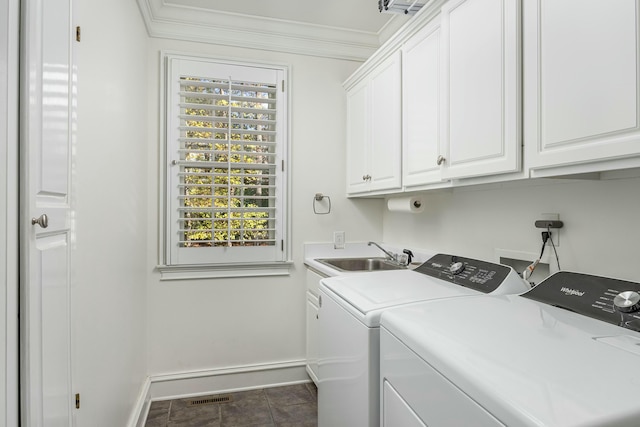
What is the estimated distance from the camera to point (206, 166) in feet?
8.02

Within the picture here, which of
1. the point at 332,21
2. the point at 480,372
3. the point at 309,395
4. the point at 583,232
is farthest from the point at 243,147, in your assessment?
the point at 480,372

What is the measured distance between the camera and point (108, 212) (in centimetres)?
151

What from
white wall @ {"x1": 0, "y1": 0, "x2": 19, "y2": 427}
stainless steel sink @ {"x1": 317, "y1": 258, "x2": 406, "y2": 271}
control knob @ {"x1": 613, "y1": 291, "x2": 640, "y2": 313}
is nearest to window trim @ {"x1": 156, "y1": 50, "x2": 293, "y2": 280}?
stainless steel sink @ {"x1": 317, "y1": 258, "x2": 406, "y2": 271}

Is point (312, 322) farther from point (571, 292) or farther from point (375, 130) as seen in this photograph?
point (571, 292)

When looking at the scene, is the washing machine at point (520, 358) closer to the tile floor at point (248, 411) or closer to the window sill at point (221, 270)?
the tile floor at point (248, 411)

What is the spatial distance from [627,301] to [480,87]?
2.76 ft

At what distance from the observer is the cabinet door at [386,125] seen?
6.62 feet

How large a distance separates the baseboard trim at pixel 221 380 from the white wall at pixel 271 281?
4cm

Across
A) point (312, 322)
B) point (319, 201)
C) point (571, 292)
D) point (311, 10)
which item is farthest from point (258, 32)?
point (571, 292)

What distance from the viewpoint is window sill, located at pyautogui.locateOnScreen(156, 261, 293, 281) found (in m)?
2.43

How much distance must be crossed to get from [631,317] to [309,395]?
2017mm

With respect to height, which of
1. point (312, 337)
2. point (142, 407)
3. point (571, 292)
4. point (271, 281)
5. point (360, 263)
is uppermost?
point (571, 292)

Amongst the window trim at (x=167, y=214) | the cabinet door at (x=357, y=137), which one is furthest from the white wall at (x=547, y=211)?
the window trim at (x=167, y=214)

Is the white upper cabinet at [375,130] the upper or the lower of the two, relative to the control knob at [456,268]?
upper
